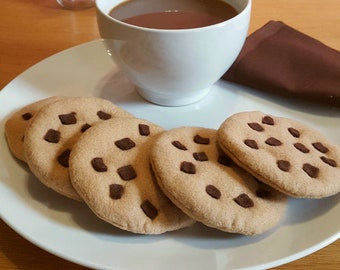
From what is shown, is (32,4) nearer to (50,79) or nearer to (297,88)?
(50,79)

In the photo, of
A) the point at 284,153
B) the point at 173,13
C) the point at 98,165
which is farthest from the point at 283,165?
the point at 173,13

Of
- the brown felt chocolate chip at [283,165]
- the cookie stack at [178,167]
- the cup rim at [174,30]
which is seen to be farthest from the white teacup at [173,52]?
the brown felt chocolate chip at [283,165]

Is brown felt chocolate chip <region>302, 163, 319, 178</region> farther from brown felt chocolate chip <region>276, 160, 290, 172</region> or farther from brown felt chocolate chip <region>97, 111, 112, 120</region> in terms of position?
brown felt chocolate chip <region>97, 111, 112, 120</region>

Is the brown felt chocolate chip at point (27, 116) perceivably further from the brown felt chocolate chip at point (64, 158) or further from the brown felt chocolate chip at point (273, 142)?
the brown felt chocolate chip at point (273, 142)

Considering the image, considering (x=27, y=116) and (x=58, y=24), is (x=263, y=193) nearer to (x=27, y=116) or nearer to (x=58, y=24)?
(x=27, y=116)

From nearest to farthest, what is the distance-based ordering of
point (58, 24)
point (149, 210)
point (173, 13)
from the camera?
1. point (149, 210)
2. point (173, 13)
3. point (58, 24)
